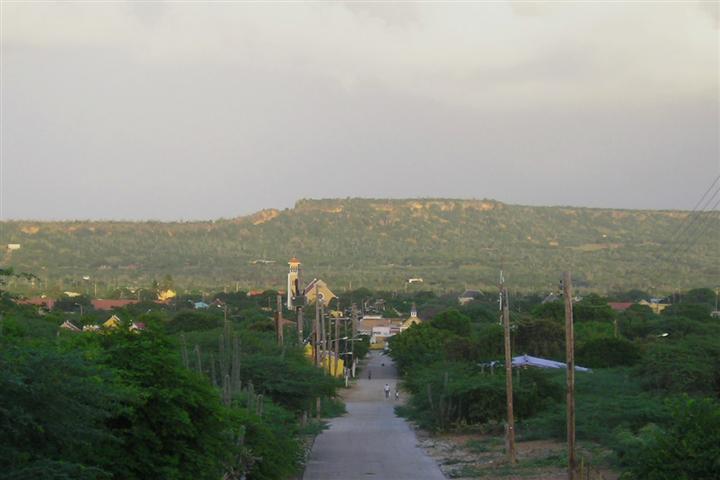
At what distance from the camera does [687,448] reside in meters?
22.0

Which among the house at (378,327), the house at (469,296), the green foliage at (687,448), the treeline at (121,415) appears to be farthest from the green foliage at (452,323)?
the green foliage at (687,448)

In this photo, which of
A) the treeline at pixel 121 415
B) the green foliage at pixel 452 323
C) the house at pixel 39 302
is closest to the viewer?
the treeline at pixel 121 415

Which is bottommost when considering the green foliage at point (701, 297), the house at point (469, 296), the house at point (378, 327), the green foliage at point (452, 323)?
the house at point (378, 327)

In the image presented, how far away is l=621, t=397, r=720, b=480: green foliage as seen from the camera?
Result: 2173 centimetres

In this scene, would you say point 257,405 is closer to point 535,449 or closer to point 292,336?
point 535,449

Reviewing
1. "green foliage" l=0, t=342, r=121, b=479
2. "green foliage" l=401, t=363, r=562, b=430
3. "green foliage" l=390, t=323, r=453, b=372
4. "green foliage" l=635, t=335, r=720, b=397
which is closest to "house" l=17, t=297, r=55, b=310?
"green foliage" l=0, t=342, r=121, b=479

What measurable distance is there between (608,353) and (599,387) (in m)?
17.7

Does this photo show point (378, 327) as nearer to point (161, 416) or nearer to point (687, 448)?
point (687, 448)

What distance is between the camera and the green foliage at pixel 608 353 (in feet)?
217

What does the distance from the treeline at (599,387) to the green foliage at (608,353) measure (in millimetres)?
48

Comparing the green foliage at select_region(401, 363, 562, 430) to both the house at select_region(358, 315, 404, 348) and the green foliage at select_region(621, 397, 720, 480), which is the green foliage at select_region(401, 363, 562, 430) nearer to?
the green foliage at select_region(621, 397, 720, 480)

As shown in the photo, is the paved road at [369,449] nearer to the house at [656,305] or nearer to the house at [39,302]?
the house at [39,302]

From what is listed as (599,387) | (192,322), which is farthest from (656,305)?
(599,387)

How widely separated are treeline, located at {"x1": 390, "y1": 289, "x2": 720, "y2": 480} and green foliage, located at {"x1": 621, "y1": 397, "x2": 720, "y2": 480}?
0.02 metres
